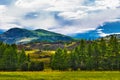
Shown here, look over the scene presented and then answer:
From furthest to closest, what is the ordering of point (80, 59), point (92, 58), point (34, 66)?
point (80, 59), point (34, 66), point (92, 58)

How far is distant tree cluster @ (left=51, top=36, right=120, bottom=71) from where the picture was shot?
137 metres

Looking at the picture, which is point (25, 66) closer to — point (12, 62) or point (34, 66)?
point (34, 66)

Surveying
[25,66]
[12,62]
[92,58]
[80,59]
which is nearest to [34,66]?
[25,66]

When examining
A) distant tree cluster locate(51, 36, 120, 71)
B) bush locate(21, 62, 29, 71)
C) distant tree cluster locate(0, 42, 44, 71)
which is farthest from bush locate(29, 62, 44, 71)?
distant tree cluster locate(51, 36, 120, 71)

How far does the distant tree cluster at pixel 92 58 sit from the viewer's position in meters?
137

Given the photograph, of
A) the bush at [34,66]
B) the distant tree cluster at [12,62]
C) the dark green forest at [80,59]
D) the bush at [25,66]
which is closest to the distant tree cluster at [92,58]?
the dark green forest at [80,59]

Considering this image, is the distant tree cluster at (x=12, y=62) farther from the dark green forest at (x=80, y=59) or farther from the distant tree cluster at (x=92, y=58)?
the distant tree cluster at (x=92, y=58)

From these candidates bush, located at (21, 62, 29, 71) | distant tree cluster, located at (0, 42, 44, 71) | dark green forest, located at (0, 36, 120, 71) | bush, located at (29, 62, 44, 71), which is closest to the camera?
dark green forest, located at (0, 36, 120, 71)

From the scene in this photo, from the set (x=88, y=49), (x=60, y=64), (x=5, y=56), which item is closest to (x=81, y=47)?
(x=88, y=49)

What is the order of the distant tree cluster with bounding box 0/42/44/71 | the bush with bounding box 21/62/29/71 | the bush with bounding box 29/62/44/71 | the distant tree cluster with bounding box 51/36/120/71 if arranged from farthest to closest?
the bush with bounding box 29/62/44/71, the bush with bounding box 21/62/29/71, the distant tree cluster with bounding box 0/42/44/71, the distant tree cluster with bounding box 51/36/120/71

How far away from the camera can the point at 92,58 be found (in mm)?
141750

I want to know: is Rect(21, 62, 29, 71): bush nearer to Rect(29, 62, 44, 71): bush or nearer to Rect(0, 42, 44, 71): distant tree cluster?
Rect(0, 42, 44, 71): distant tree cluster

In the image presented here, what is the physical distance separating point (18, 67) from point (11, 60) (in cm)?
536

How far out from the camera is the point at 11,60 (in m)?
141
